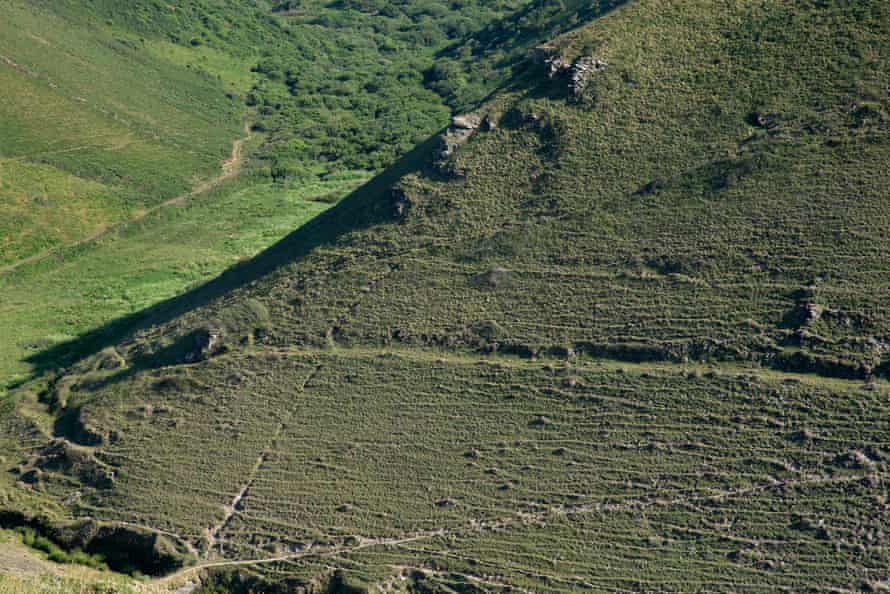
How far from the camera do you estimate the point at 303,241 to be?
39188 mm

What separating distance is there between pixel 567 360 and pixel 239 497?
42.1 ft

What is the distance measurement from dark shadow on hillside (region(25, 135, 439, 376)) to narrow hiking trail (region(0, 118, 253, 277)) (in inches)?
710

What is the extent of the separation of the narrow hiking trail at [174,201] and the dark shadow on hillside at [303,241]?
710 inches

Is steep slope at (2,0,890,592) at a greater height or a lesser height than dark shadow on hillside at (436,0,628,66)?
lesser

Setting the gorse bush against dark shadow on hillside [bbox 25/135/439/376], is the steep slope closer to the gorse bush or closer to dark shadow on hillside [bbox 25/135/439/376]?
dark shadow on hillside [bbox 25/135/439/376]

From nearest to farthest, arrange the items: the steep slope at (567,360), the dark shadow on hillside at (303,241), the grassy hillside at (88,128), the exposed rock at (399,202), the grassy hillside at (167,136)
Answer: the steep slope at (567,360), the exposed rock at (399,202), the dark shadow on hillside at (303,241), the grassy hillside at (167,136), the grassy hillside at (88,128)

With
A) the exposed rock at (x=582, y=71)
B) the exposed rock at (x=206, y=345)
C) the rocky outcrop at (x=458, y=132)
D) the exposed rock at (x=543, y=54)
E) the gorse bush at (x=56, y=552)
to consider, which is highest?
the exposed rock at (x=543, y=54)

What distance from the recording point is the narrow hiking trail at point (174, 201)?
59.3 metres

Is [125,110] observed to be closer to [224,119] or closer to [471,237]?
[224,119]

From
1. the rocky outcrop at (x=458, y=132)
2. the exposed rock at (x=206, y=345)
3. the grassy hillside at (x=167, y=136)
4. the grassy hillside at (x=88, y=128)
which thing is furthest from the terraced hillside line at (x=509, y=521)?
the grassy hillside at (x=88, y=128)

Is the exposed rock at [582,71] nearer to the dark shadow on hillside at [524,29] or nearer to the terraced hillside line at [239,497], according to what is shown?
the terraced hillside line at [239,497]

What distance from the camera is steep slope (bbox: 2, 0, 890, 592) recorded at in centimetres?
2672

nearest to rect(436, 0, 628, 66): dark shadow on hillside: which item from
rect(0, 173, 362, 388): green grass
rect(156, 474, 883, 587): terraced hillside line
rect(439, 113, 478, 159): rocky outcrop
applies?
rect(0, 173, 362, 388): green grass

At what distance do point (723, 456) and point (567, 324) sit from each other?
7394mm
